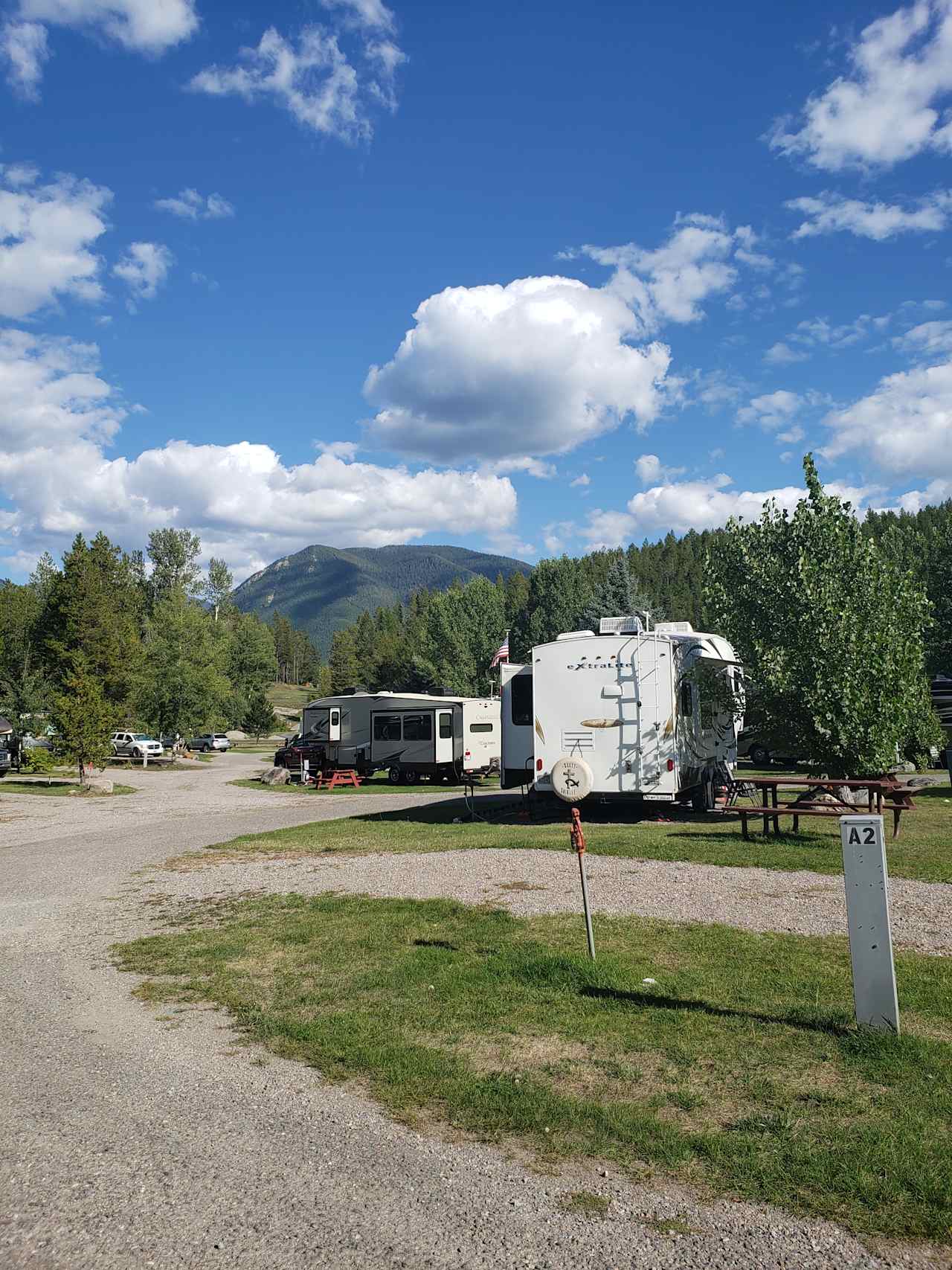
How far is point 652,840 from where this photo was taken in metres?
13.7

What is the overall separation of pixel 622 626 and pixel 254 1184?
43.0ft

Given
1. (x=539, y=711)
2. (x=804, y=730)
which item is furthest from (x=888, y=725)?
(x=539, y=711)

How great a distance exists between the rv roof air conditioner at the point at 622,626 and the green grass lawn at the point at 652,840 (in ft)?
10.8

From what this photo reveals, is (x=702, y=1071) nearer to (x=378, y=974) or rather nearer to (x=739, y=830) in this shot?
(x=378, y=974)

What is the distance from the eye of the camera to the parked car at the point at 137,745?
166 feet

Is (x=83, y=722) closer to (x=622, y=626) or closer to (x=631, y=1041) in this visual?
(x=622, y=626)

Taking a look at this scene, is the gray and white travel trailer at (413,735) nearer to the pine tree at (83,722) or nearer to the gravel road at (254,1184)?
the pine tree at (83,722)

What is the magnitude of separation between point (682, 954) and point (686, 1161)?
11.1 ft

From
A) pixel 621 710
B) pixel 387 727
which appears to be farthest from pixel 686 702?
pixel 387 727

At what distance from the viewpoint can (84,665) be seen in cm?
3203

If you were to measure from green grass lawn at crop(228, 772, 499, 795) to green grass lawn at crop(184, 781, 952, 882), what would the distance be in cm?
872

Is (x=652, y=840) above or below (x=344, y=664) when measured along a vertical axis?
below

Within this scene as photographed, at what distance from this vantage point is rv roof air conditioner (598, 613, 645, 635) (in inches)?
627

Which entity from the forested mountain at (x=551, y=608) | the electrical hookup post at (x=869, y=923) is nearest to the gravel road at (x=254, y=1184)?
the electrical hookup post at (x=869, y=923)
